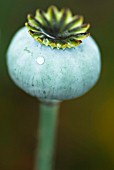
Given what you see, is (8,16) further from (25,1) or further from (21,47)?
(21,47)

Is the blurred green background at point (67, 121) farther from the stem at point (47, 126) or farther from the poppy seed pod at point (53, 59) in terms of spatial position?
the poppy seed pod at point (53, 59)

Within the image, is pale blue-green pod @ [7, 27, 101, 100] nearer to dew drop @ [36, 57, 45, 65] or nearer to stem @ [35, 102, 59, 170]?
dew drop @ [36, 57, 45, 65]

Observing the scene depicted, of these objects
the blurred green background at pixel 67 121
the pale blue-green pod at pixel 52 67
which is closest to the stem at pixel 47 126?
the pale blue-green pod at pixel 52 67

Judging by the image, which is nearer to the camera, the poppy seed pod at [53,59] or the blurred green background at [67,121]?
the poppy seed pod at [53,59]

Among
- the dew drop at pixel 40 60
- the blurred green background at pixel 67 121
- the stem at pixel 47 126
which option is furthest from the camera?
the blurred green background at pixel 67 121

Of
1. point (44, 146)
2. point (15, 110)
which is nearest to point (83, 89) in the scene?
point (44, 146)

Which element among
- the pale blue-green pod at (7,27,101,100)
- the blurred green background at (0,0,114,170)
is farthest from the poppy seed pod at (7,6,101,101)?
the blurred green background at (0,0,114,170)

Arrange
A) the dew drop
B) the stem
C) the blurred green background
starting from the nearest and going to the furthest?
the dew drop
the stem
the blurred green background

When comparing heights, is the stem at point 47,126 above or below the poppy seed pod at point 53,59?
below
